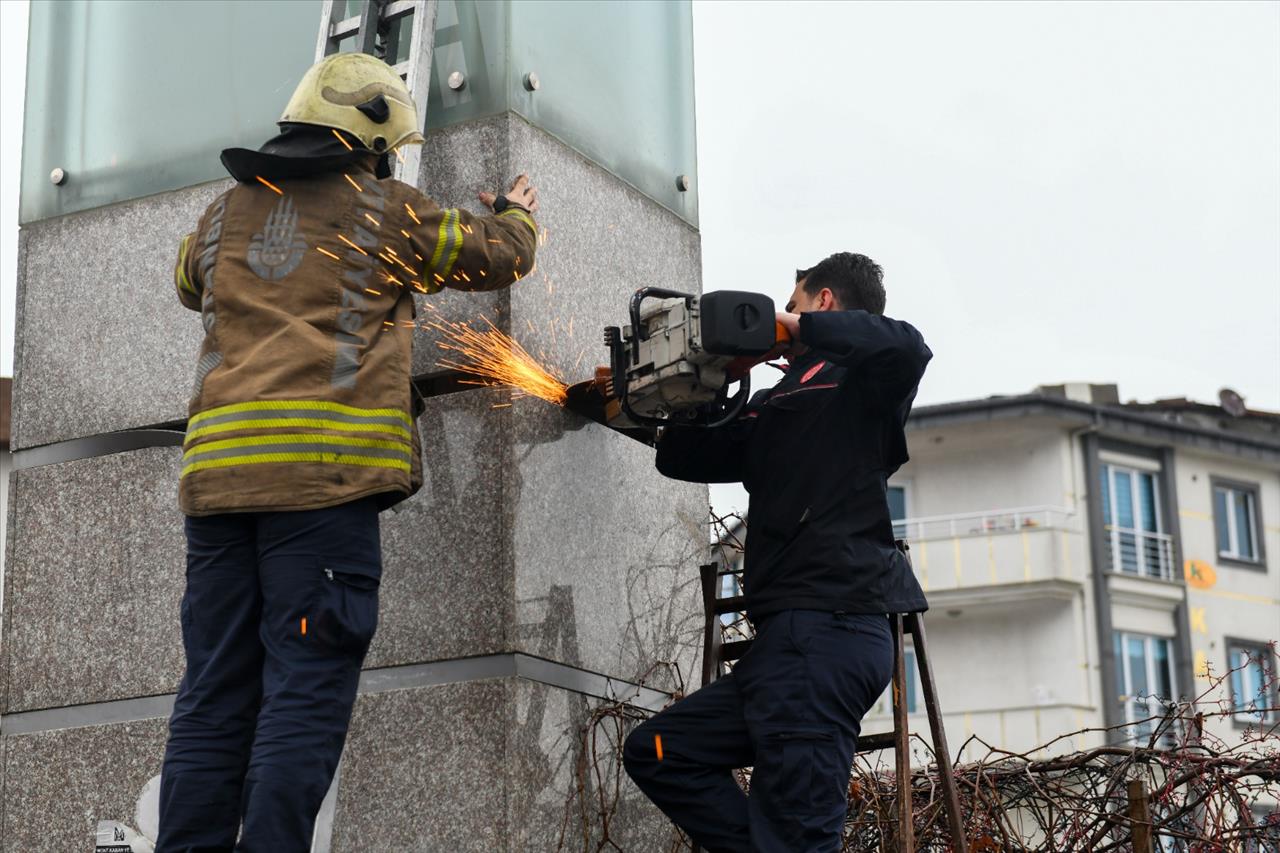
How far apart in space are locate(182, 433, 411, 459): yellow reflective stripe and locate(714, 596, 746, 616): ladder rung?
107 cm

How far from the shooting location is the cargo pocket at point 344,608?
3814 mm

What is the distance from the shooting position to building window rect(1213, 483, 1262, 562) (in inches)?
1177

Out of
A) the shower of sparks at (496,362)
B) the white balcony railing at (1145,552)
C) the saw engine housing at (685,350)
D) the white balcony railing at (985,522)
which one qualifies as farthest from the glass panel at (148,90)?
the white balcony railing at (1145,552)

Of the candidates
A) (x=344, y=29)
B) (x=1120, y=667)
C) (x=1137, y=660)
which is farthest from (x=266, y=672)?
(x=1137, y=660)

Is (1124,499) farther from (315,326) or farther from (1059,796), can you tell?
(315,326)

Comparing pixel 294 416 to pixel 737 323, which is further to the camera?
pixel 737 323

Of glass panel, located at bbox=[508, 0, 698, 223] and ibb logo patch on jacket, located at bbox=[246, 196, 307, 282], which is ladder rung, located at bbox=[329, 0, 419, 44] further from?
ibb logo patch on jacket, located at bbox=[246, 196, 307, 282]

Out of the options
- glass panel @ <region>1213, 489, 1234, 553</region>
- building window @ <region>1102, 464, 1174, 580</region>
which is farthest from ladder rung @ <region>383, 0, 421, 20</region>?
glass panel @ <region>1213, 489, 1234, 553</region>

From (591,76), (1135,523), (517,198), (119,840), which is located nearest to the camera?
(517,198)

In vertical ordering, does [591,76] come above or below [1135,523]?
below

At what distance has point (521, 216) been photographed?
4.47 metres

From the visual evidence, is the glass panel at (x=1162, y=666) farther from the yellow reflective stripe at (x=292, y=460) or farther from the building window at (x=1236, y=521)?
the yellow reflective stripe at (x=292, y=460)

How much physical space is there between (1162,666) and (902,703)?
2588 centimetres

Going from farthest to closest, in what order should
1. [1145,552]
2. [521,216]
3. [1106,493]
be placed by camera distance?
[1145,552] → [1106,493] → [521,216]
